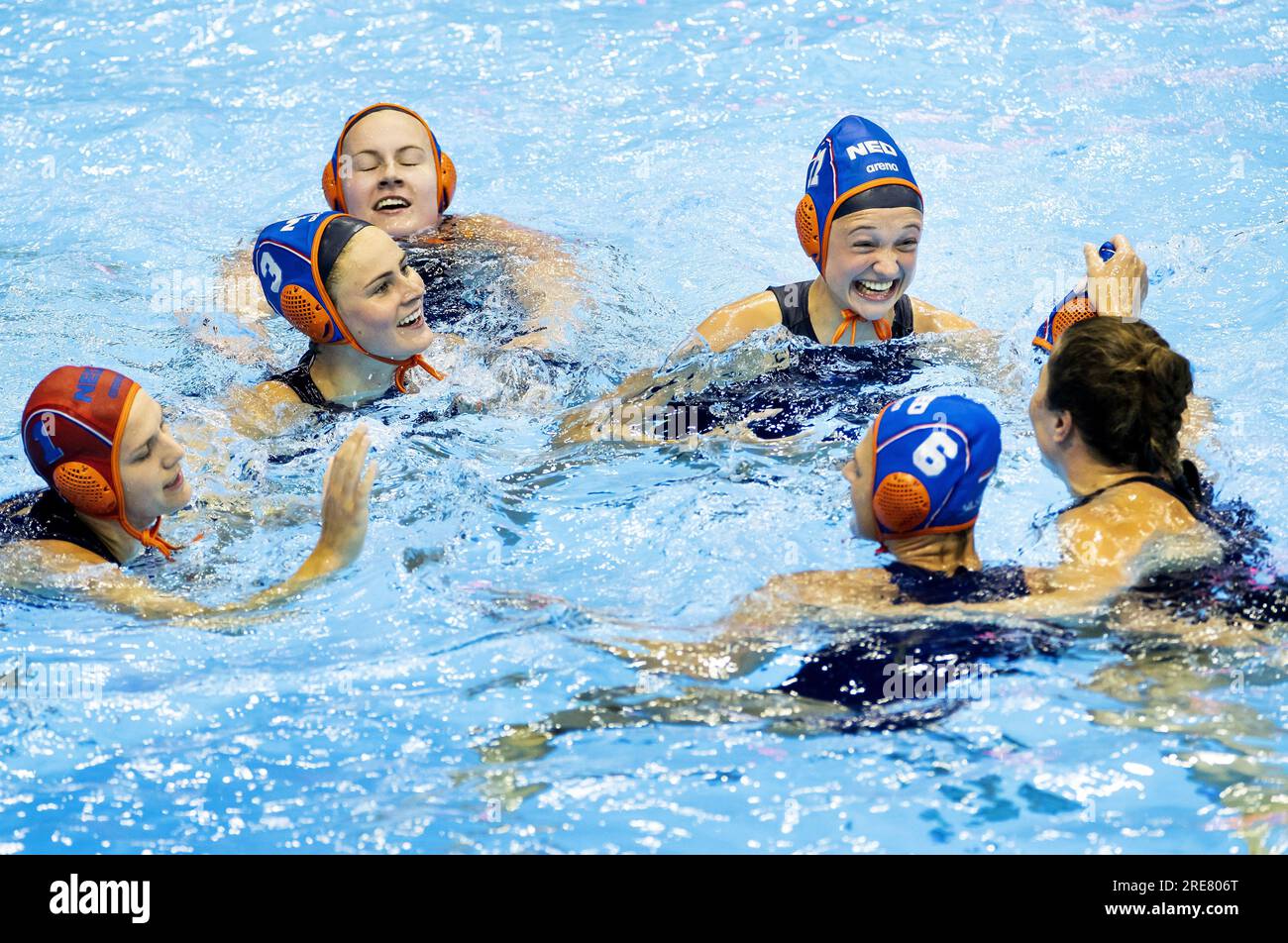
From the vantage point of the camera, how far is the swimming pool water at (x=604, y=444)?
4.43m

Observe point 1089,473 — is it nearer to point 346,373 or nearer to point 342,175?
point 346,373

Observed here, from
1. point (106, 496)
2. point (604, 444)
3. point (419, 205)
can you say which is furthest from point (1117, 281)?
point (106, 496)

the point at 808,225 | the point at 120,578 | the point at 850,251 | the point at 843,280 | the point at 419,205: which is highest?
the point at 419,205

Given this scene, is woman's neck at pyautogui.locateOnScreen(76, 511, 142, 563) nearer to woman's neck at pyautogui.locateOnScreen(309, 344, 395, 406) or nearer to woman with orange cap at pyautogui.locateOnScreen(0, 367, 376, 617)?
woman with orange cap at pyautogui.locateOnScreen(0, 367, 376, 617)

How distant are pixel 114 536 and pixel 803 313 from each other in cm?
341

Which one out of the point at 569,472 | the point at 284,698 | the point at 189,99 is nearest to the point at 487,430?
the point at 569,472

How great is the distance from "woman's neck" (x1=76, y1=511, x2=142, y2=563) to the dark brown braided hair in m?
3.64

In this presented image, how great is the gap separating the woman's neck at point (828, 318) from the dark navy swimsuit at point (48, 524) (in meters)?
3.47

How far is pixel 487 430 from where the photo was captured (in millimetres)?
6816

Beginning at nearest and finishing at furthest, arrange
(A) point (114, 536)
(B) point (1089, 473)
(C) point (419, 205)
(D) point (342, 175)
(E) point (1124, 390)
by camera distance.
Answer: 1. (E) point (1124, 390)
2. (B) point (1089, 473)
3. (A) point (114, 536)
4. (D) point (342, 175)
5. (C) point (419, 205)

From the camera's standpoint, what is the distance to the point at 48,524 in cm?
518

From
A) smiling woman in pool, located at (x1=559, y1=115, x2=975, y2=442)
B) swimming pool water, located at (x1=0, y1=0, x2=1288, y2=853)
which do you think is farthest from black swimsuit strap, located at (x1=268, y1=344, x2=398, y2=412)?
smiling woman in pool, located at (x1=559, y1=115, x2=975, y2=442)
